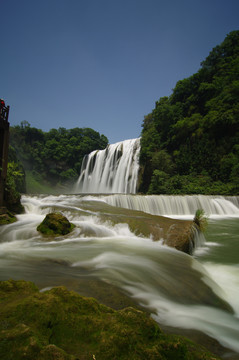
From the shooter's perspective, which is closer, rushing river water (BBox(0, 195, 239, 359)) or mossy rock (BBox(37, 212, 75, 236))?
rushing river water (BBox(0, 195, 239, 359))

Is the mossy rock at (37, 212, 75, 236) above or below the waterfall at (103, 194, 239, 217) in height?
below

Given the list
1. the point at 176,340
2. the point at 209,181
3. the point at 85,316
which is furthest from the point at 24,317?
Answer: the point at 209,181

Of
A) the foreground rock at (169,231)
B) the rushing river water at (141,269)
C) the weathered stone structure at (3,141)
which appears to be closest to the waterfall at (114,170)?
the weathered stone structure at (3,141)

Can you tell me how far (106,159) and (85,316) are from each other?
114 feet

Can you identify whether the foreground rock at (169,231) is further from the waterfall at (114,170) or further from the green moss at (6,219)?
the waterfall at (114,170)

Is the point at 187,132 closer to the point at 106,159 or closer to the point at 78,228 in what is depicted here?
the point at 106,159

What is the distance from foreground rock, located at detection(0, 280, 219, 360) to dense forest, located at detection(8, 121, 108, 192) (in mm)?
45781

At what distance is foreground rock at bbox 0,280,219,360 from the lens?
1.18 meters

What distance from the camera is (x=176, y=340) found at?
1.40m

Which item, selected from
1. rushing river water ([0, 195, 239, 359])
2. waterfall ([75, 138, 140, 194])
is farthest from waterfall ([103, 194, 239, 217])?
waterfall ([75, 138, 140, 194])

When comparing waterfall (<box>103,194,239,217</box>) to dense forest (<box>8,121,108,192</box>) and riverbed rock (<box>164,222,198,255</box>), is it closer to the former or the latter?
riverbed rock (<box>164,222,198,255</box>)

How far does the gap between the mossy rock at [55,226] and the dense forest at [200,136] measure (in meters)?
17.3

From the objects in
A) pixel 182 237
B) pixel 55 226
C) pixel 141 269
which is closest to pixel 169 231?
pixel 182 237

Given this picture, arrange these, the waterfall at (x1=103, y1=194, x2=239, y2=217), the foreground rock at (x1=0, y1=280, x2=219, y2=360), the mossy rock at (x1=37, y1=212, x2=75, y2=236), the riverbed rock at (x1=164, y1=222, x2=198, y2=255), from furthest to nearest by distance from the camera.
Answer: the waterfall at (x1=103, y1=194, x2=239, y2=217) < the mossy rock at (x1=37, y1=212, x2=75, y2=236) < the riverbed rock at (x1=164, y1=222, x2=198, y2=255) < the foreground rock at (x1=0, y1=280, x2=219, y2=360)
